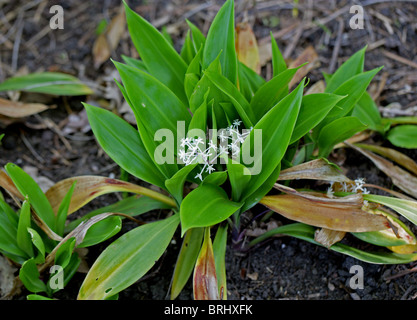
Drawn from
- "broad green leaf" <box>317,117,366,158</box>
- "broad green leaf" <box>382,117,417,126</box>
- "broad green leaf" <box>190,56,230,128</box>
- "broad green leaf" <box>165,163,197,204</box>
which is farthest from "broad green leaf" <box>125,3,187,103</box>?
"broad green leaf" <box>382,117,417,126</box>

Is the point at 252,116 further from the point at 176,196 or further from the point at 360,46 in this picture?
the point at 360,46

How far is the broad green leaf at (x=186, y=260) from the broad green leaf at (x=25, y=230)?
0.68m

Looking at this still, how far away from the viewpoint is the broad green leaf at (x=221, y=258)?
1903 mm

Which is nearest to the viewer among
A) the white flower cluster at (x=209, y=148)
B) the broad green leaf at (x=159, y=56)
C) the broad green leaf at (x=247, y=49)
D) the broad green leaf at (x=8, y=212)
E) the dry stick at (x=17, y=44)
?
the white flower cluster at (x=209, y=148)

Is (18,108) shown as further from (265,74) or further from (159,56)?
(265,74)

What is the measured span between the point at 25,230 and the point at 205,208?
818 millimetres

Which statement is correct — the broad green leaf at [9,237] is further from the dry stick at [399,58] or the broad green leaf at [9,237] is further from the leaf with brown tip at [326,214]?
the dry stick at [399,58]

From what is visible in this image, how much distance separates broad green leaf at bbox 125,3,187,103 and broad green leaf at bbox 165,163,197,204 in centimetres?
51

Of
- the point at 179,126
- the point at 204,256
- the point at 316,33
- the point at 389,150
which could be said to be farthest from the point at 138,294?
the point at 316,33

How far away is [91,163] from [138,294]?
947 mm

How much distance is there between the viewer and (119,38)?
3.36 meters

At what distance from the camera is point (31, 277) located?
1935 mm

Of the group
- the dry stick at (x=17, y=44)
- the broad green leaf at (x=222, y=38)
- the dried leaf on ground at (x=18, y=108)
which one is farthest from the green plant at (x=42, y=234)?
the dry stick at (x=17, y=44)

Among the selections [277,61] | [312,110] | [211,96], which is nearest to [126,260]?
[211,96]
